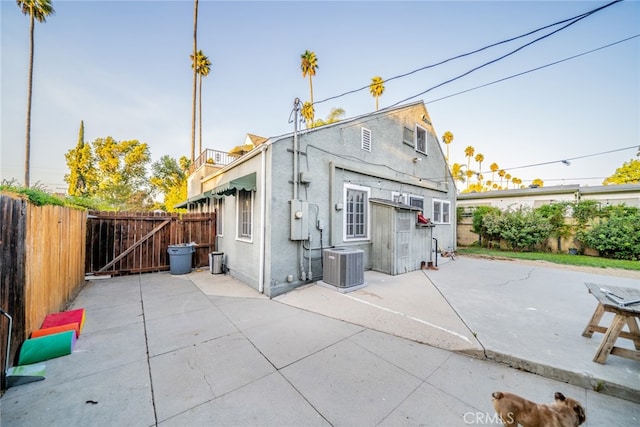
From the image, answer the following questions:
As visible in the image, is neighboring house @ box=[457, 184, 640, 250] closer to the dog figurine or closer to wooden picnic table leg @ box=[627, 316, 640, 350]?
wooden picnic table leg @ box=[627, 316, 640, 350]

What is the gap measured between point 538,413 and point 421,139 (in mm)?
10307

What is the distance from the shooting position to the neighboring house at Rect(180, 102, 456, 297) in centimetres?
531

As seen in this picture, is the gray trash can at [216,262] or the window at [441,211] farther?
the window at [441,211]

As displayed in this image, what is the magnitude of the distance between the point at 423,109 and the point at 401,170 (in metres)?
3.73

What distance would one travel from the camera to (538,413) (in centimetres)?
164

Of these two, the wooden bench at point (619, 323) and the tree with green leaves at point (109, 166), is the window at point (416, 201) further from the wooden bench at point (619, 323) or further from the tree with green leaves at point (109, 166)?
the tree with green leaves at point (109, 166)

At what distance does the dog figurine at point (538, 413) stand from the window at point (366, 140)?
657 cm

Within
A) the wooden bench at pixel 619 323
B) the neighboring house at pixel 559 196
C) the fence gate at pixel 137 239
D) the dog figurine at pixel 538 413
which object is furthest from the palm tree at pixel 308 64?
the dog figurine at pixel 538 413

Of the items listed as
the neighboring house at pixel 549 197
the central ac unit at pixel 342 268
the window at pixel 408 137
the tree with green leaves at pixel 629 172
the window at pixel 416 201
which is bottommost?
the central ac unit at pixel 342 268

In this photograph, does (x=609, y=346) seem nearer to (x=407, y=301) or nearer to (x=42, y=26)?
(x=407, y=301)

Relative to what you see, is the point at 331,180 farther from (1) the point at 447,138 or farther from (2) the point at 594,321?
(1) the point at 447,138

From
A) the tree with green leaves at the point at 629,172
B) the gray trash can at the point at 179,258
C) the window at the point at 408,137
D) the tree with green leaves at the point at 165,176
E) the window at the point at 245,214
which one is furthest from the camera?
the tree with green leaves at the point at 165,176

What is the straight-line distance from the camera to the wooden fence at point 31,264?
7.81 feet

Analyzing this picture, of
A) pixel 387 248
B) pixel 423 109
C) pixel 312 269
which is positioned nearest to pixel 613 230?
pixel 423 109
